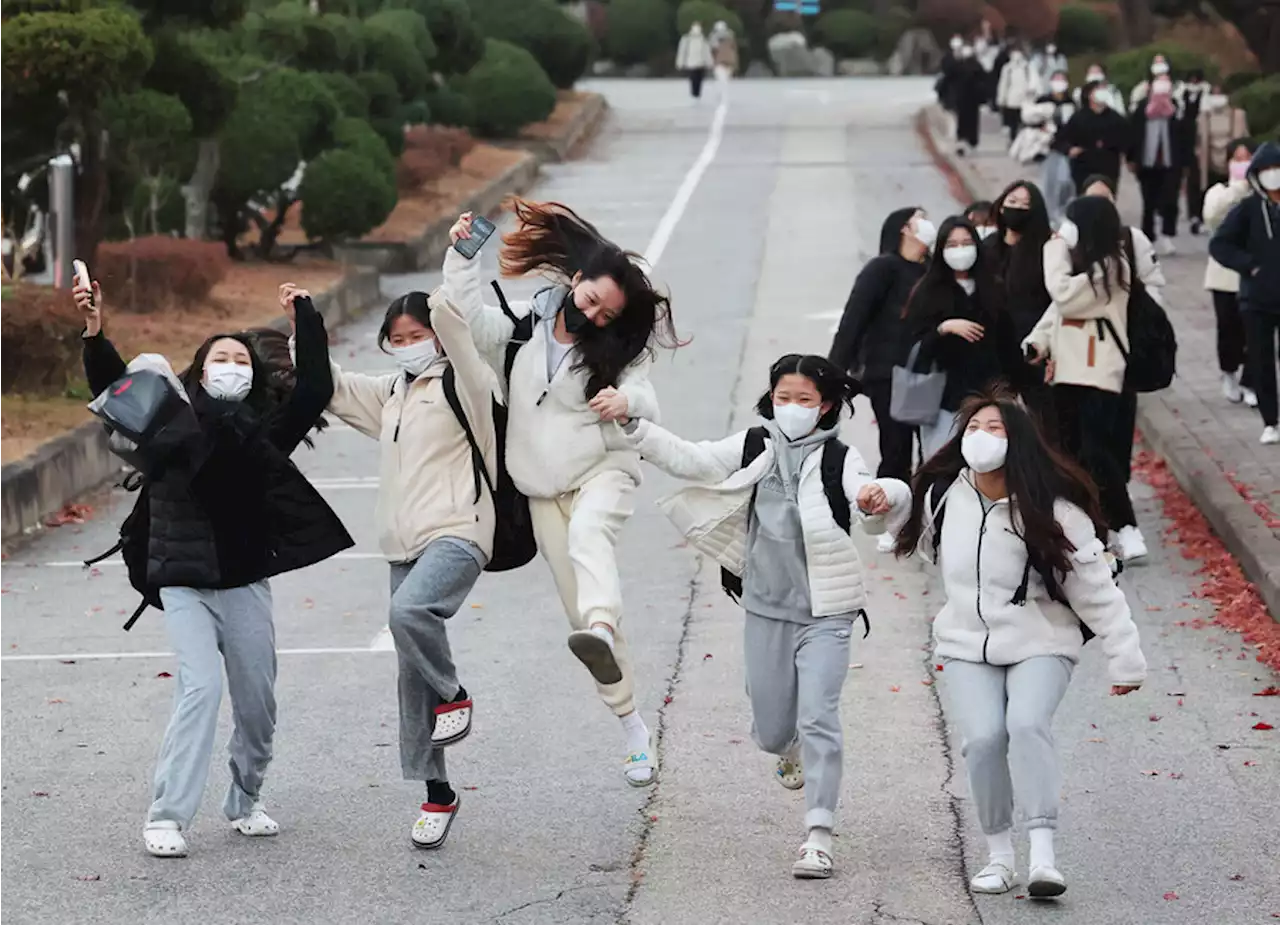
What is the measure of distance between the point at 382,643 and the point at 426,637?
134 inches

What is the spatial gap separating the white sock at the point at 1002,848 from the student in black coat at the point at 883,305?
4.96 metres

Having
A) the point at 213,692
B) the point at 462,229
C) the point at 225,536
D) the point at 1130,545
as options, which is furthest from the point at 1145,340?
the point at 213,692

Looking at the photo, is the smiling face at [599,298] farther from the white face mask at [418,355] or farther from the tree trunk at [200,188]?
the tree trunk at [200,188]

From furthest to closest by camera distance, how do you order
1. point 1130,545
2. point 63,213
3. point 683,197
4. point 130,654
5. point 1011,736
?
1. point 683,197
2. point 63,213
3. point 1130,545
4. point 130,654
5. point 1011,736

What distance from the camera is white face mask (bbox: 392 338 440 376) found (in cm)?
755

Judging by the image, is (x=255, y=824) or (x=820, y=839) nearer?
(x=820, y=839)

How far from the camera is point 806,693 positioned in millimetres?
7176

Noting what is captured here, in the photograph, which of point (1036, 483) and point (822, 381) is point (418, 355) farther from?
point (1036, 483)

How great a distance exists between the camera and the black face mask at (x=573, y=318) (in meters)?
7.50

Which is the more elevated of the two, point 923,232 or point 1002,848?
point 923,232

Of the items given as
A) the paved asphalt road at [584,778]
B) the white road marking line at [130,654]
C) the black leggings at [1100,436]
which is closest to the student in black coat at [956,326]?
the black leggings at [1100,436]

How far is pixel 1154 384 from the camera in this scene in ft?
39.3

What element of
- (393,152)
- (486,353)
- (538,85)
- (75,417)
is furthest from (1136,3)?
(486,353)

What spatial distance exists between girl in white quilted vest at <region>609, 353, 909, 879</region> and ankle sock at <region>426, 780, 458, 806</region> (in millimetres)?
966
